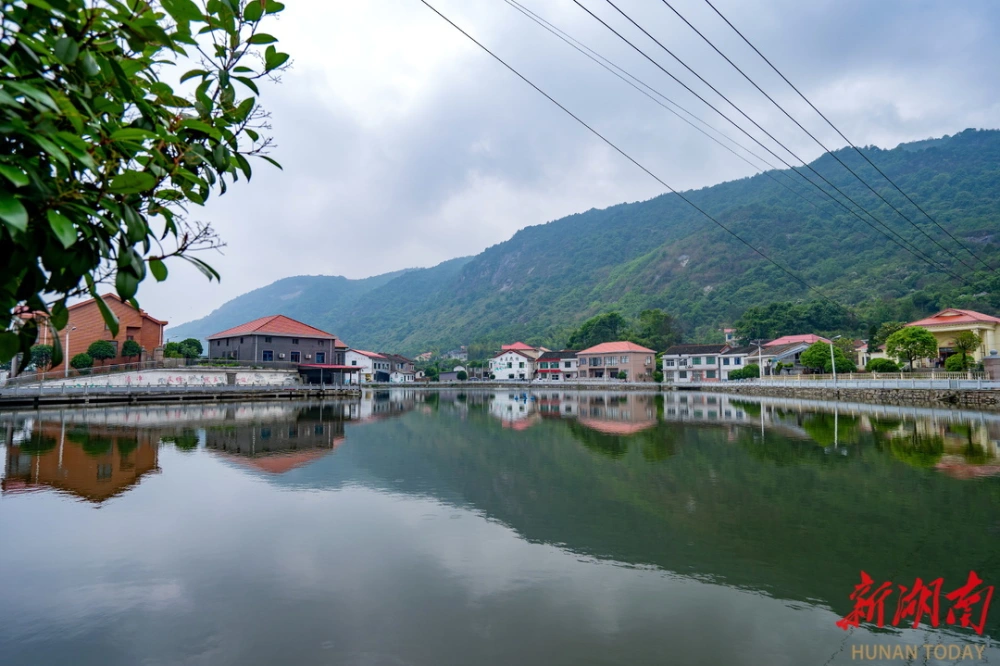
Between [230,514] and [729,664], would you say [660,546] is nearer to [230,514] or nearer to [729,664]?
[729,664]

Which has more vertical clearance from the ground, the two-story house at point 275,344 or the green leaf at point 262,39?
the two-story house at point 275,344

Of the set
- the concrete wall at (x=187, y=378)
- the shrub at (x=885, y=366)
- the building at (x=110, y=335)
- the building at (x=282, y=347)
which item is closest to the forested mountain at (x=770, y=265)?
the shrub at (x=885, y=366)

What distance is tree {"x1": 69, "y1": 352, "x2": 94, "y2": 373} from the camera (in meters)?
37.9

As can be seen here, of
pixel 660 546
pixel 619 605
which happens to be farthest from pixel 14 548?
pixel 660 546

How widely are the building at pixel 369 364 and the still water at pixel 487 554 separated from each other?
70287 millimetres

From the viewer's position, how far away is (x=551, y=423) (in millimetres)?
25766

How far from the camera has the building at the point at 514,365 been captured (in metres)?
91.6

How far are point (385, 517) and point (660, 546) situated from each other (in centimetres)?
445

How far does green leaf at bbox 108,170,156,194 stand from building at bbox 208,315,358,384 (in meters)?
51.0

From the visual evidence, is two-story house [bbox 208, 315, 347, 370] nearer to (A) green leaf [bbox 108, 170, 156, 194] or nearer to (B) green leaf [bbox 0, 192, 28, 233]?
(A) green leaf [bbox 108, 170, 156, 194]

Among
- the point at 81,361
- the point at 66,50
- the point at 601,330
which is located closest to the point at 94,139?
the point at 66,50

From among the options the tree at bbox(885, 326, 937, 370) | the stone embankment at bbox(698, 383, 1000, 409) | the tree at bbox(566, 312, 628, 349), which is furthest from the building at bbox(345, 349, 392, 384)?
the tree at bbox(885, 326, 937, 370)

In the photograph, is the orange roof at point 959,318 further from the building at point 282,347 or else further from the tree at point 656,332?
the building at point 282,347

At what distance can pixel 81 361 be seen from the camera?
37906mm
